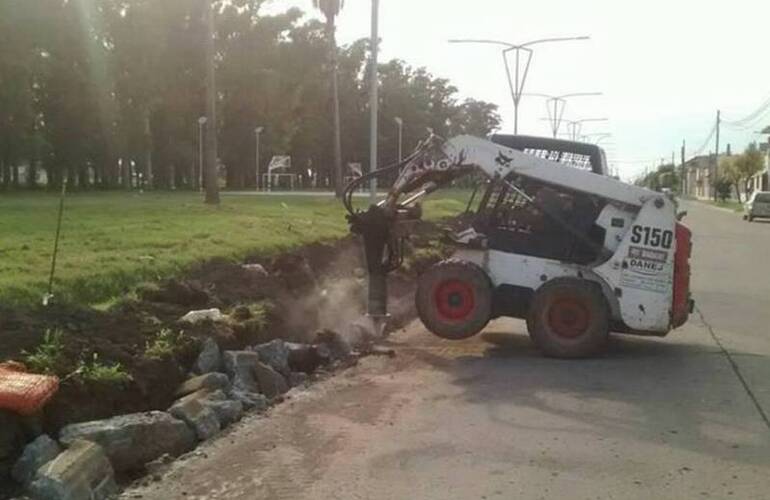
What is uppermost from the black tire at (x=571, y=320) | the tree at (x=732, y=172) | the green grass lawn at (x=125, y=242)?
the tree at (x=732, y=172)

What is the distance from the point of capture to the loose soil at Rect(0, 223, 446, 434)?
8672mm

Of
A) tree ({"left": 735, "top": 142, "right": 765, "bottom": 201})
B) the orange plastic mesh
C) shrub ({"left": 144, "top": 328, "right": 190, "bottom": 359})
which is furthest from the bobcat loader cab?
tree ({"left": 735, "top": 142, "right": 765, "bottom": 201})

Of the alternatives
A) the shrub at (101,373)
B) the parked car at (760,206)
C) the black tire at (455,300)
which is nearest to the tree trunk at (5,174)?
the parked car at (760,206)

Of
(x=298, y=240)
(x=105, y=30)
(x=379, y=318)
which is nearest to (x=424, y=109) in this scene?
(x=105, y=30)

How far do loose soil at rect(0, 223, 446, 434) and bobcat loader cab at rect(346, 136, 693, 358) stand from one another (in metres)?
1.54

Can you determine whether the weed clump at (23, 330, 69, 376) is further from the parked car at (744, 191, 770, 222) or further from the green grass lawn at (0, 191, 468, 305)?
the parked car at (744, 191, 770, 222)

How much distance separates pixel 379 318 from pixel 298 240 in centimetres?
789

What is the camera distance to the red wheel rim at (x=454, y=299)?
1285cm

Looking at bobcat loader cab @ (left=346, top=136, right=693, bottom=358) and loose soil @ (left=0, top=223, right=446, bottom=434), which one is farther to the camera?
bobcat loader cab @ (left=346, top=136, right=693, bottom=358)

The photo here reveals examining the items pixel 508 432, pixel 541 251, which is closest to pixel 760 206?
pixel 541 251

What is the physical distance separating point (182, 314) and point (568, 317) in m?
4.37

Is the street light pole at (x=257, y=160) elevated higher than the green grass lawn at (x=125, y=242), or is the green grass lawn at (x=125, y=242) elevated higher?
the street light pole at (x=257, y=160)

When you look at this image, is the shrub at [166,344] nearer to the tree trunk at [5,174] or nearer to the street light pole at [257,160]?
the tree trunk at [5,174]

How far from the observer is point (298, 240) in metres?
21.2
